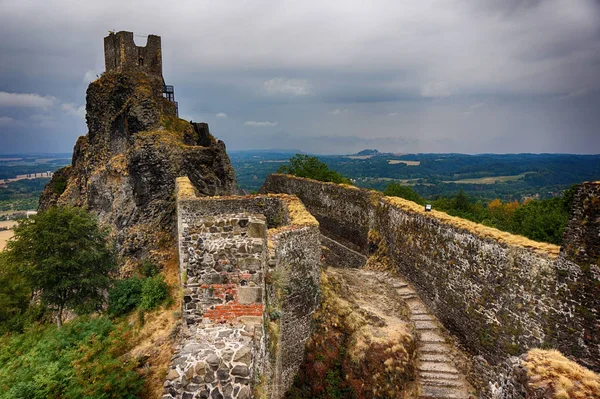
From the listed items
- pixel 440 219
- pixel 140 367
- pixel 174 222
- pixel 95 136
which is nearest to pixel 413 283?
pixel 440 219

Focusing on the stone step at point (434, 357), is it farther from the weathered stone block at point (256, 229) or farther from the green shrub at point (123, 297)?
the green shrub at point (123, 297)

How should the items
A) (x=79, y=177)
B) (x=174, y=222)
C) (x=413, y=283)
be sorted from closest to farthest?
(x=413, y=283) → (x=174, y=222) → (x=79, y=177)

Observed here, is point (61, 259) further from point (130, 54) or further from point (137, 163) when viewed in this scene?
point (130, 54)

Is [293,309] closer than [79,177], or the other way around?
[293,309]

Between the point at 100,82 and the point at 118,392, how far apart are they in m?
24.3

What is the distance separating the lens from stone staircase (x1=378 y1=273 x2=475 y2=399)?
35.1 feet

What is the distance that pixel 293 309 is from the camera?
11992mm

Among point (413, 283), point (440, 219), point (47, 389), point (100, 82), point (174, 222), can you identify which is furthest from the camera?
point (100, 82)

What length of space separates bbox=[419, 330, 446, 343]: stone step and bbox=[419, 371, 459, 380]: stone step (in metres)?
1.31

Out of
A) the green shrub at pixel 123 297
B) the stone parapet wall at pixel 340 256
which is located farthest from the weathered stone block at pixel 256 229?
the green shrub at pixel 123 297

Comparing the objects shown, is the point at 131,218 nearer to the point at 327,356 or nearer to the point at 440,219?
the point at 327,356

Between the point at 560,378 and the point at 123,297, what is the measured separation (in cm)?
1726

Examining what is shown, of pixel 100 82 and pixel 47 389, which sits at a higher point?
pixel 100 82

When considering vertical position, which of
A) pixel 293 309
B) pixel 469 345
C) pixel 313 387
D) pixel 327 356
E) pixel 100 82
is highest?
pixel 100 82
